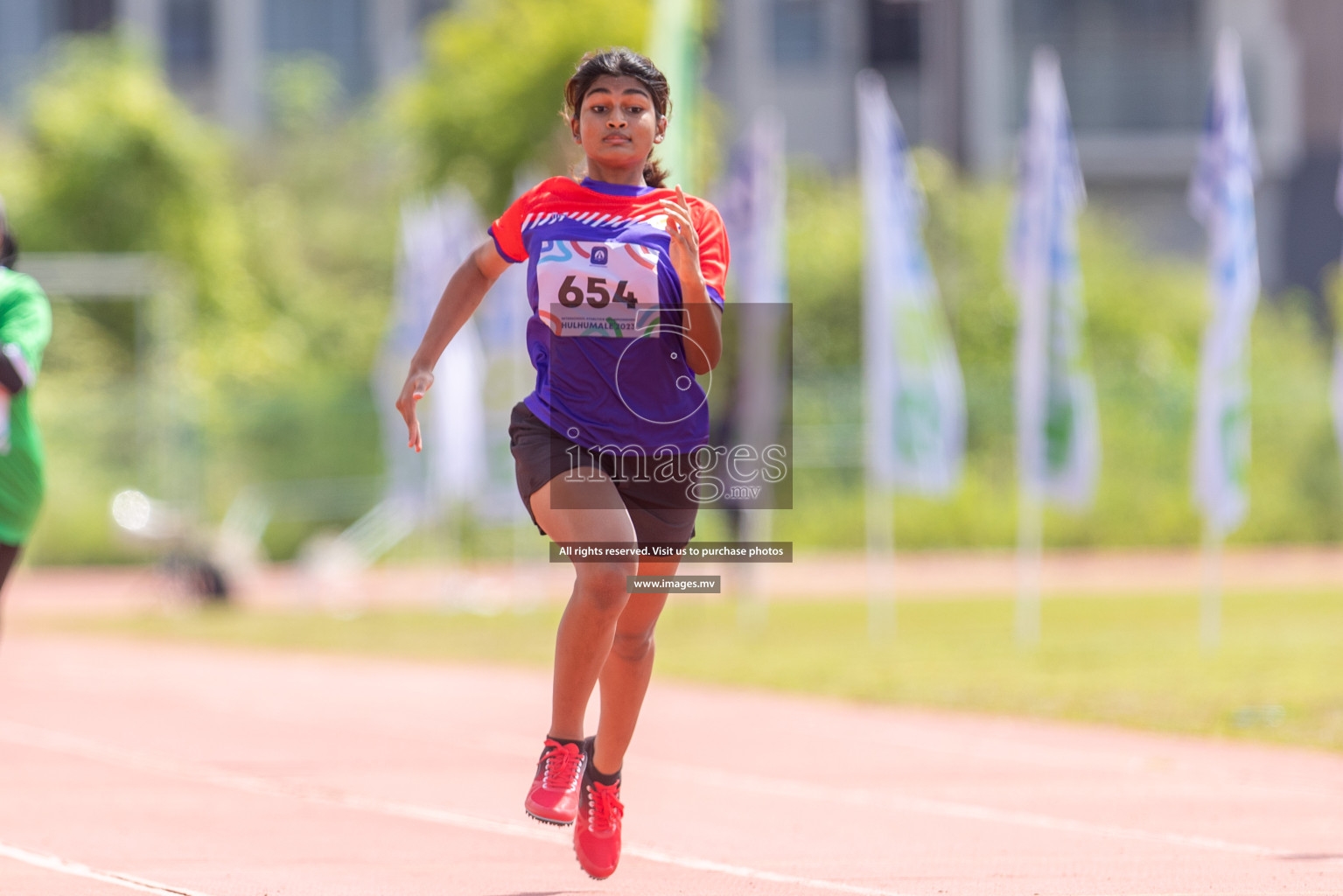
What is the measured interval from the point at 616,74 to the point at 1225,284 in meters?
8.72

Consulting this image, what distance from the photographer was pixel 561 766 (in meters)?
5.00

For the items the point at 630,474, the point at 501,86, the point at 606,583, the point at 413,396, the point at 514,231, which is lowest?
the point at 606,583

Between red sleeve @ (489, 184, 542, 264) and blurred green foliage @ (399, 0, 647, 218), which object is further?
blurred green foliage @ (399, 0, 647, 218)

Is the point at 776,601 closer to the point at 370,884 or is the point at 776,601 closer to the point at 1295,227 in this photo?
the point at 370,884

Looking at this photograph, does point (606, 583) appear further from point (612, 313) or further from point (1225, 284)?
point (1225, 284)

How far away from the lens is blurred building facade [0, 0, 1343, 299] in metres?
38.3

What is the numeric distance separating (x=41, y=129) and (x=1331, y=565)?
23405 mm

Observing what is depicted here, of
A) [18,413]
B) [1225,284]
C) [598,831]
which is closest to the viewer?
[598,831]

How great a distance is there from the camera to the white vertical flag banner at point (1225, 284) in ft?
41.7

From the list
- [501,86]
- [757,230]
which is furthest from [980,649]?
[501,86]

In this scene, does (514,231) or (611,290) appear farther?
(514,231)

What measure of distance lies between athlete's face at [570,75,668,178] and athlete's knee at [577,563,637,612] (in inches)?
40.4

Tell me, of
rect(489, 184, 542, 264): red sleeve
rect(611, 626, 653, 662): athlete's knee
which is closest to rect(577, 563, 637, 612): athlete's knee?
rect(611, 626, 653, 662): athlete's knee

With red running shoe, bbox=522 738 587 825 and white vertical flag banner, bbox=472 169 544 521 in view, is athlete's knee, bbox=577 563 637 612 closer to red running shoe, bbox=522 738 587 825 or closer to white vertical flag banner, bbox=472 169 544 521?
red running shoe, bbox=522 738 587 825
